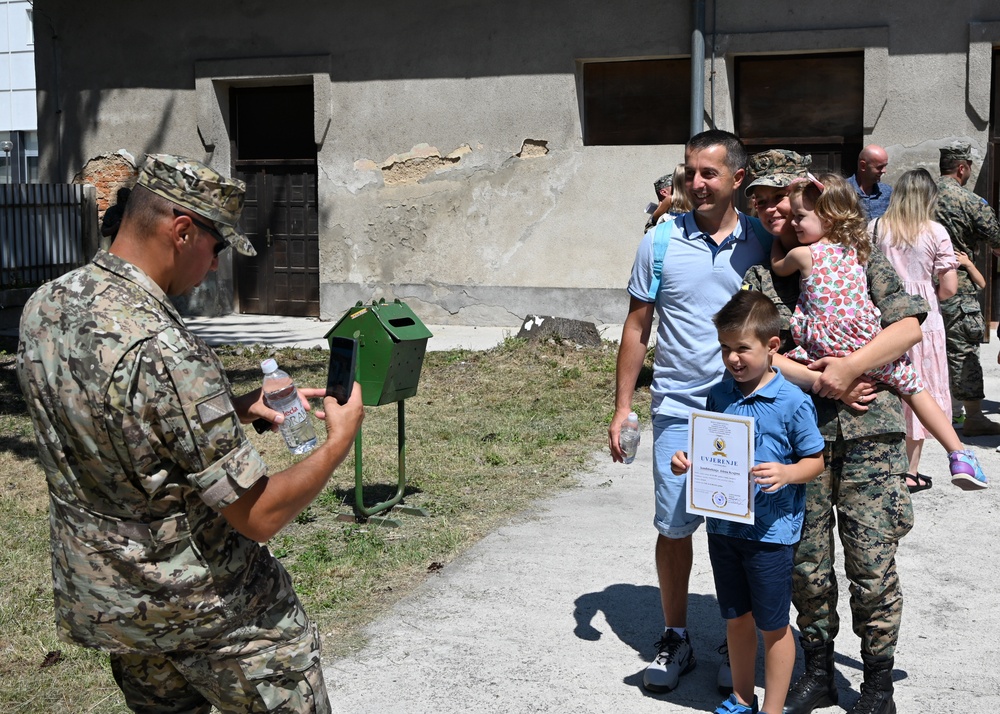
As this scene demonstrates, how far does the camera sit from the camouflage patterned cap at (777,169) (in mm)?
3590

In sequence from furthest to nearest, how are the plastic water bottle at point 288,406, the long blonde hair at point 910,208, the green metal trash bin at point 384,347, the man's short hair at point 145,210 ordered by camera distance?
1. the long blonde hair at point 910,208
2. the green metal trash bin at point 384,347
3. the plastic water bottle at point 288,406
4. the man's short hair at point 145,210

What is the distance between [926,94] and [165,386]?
34.4 feet

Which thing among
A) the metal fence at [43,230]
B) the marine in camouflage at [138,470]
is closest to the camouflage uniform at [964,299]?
the marine in camouflage at [138,470]

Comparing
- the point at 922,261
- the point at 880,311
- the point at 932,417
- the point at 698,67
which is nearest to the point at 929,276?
the point at 922,261

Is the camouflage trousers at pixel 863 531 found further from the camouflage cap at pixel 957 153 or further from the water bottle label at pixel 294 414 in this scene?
the camouflage cap at pixel 957 153

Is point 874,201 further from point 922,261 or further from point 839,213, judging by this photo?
point 839,213

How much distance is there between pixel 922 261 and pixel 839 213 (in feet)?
9.98

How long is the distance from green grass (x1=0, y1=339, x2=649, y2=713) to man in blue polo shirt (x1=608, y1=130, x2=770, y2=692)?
4.41ft

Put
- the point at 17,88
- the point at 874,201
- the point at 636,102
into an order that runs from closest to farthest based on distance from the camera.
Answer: the point at 874,201 → the point at 636,102 → the point at 17,88

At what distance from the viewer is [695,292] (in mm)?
3904

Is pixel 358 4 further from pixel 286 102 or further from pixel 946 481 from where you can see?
pixel 946 481

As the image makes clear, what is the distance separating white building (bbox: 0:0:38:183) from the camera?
35.5 meters

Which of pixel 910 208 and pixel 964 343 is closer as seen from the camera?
pixel 910 208

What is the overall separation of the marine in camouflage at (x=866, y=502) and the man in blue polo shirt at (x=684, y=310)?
0.88ft
